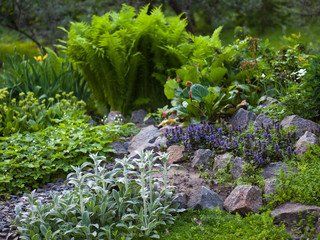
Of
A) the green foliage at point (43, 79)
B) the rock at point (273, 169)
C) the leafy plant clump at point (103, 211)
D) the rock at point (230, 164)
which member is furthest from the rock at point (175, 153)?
the green foliage at point (43, 79)

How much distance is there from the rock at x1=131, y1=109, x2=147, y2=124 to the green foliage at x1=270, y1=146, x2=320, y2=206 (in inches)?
127

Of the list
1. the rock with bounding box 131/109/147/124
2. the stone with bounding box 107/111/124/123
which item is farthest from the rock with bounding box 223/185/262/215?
the rock with bounding box 131/109/147/124

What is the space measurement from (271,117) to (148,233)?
83.1 inches

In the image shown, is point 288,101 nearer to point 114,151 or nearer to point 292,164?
point 292,164

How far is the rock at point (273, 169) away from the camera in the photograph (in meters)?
5.38

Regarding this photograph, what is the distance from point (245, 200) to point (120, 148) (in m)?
2.03

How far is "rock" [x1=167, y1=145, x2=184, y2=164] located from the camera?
5.95m

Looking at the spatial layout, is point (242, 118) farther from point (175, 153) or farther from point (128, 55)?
point (128, 55)

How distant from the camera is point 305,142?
5570 mm

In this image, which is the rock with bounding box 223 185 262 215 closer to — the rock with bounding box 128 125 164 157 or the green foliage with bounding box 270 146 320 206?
the green foliage with bounding box 270 146 320 206

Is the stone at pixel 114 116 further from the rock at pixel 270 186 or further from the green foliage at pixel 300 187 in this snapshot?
the green foliage at pixel 300 187

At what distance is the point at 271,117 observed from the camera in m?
6.33

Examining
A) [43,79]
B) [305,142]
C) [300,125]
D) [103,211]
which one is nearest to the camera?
[103,211]

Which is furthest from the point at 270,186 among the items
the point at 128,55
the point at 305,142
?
the point at 128,55
